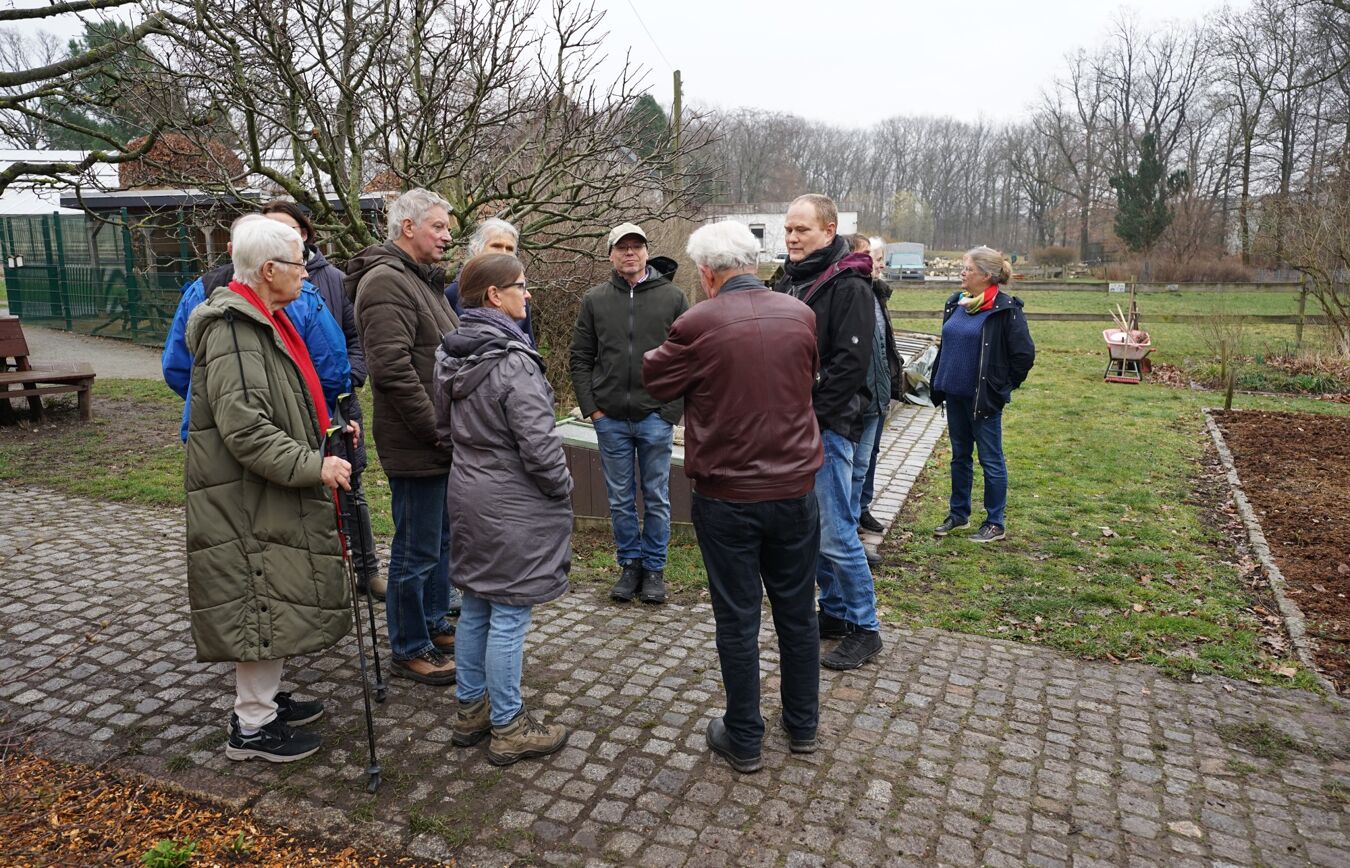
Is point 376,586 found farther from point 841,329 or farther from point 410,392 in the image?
point 841,329

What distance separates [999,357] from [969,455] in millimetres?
780

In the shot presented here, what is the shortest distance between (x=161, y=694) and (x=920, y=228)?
95.7m

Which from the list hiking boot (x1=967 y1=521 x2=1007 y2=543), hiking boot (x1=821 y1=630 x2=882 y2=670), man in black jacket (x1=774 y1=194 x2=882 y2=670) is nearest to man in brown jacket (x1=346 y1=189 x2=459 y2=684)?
man in black jacket (x1=774 y1=194 x2=882 y2=670)

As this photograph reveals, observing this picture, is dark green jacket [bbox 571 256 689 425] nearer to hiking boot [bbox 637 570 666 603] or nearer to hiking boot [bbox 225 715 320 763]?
hiking boot [bbox 637 570 666 603]

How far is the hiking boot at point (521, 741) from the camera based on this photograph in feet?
11.1

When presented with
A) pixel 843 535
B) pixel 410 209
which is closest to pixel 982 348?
pixel 843 535

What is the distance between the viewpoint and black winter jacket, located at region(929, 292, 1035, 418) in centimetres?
593

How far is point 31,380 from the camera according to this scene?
9.36 meters

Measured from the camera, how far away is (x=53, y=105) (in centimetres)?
1041

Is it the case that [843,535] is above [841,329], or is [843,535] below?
below

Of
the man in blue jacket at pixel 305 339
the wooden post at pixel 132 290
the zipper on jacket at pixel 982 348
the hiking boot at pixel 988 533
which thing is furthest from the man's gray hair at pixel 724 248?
the wooden post at pixel 132 290

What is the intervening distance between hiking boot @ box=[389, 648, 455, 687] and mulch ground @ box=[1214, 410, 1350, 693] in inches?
164

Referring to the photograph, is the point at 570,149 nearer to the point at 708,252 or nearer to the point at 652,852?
the point at 708,252

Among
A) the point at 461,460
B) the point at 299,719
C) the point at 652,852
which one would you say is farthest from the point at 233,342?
the point at 652,852
